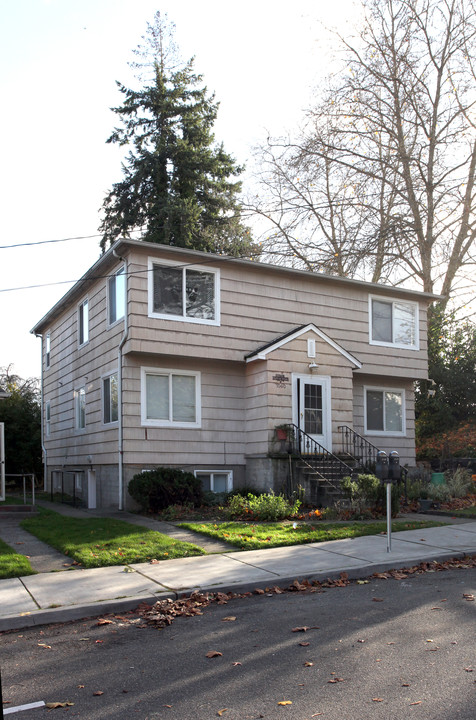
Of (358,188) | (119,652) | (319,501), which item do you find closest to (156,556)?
(119,652)

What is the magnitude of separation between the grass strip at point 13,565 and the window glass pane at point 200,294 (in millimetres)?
8190

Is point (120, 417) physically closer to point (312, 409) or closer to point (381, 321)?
point (312, 409)

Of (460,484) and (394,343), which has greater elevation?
(394,343)

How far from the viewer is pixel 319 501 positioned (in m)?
15.3

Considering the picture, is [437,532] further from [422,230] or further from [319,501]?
[422,230]

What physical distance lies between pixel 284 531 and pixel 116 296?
26.8ft

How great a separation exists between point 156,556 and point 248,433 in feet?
26.5

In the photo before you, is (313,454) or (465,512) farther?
(313,454)

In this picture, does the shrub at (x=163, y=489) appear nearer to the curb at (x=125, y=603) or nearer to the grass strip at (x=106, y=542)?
the grass strip at (x=106, y=542)

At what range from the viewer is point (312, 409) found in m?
17.3

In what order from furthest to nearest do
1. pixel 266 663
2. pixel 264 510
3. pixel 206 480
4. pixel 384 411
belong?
pixel 384 411 < pixel 206 480 < pixel 264 510 < pixel 266 663

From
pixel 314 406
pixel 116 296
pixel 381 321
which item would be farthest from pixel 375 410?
pixel 116 296

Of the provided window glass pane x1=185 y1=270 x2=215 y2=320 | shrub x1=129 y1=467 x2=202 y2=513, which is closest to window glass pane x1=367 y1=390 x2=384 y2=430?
window glass pane x1=185 y1=270 x2=215 y2=320

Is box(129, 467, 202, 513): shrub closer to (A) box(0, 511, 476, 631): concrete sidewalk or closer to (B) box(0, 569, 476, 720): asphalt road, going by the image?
(A) box(0, 511, 476, 631): concrete sidewalk
